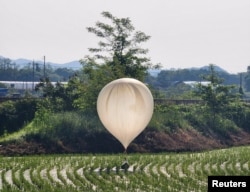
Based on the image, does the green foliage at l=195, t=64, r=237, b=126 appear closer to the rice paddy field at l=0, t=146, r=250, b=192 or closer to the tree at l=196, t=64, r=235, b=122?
the tree at l=196, t=64, r=235, b=122

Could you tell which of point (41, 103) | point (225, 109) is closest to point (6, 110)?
point (41, 103)

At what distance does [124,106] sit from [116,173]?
3077 millimetres

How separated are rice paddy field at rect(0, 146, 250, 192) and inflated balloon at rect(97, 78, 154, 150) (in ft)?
6.69

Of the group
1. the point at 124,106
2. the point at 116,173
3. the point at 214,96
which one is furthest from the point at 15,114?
the point at 116,173

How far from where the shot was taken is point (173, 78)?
194 metres

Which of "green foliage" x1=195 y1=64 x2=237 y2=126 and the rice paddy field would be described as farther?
"green foliage" x1=195 y1=64 x2=237 y2=126

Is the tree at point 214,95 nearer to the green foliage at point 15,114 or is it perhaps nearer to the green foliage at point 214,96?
the green foliage at point 214,96

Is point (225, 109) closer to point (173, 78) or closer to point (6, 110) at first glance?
point (6, 110)

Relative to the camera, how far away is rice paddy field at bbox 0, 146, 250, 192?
64.1ft

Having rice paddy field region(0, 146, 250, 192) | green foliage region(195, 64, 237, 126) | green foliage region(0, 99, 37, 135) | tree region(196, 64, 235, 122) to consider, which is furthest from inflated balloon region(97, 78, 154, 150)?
tree region(196, 64, 235, 122)

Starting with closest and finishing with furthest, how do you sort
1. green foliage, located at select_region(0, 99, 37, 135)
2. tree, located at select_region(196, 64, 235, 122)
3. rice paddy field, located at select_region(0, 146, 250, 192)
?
rice paddy field, located at select_region(0, 146, 250, 192)
green foliage, located at select_region(0, 99, 37, 135)
tree, located at select_region(196, 64, 235, 122)

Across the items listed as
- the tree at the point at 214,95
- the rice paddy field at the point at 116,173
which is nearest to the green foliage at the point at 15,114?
the tree at the point at 214,95

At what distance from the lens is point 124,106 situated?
23281mm

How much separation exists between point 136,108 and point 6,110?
78.7ft
